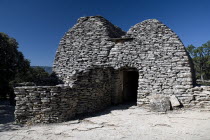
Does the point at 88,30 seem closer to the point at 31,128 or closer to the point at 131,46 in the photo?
the point at 131,46

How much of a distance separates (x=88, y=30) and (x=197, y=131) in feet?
23.3

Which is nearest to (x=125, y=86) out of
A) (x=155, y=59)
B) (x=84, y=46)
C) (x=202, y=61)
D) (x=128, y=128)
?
(x=155, y=59)

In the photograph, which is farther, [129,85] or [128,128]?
[129,85]

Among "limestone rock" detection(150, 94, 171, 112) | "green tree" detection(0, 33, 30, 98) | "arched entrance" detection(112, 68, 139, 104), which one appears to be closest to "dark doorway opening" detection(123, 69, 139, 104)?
"arched entrance" detection(112, 68, 139, 104)

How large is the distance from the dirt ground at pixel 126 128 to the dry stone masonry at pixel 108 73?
1.79 feet

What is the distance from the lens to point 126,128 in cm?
474

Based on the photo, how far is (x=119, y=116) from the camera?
5.98m

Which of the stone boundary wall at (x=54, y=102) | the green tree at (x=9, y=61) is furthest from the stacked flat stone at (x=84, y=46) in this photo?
the green tree at (x=9, y=61)

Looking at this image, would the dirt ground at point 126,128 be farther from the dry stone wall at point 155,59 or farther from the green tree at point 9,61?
the green tree at point 9,61

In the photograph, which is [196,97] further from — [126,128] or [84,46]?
[84,46]

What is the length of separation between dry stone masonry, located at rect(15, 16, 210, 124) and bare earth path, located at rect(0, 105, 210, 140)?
0.62 m

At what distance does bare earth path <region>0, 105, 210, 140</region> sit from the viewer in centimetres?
411

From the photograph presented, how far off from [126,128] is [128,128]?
2.5 inches

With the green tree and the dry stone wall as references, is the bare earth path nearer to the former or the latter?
the dry stone wall
